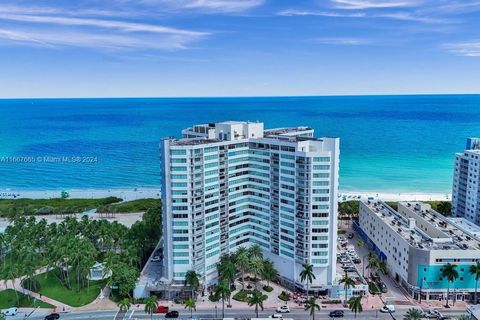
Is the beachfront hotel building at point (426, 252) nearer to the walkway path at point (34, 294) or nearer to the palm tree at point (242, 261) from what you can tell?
the palm tree at point (242, 261)

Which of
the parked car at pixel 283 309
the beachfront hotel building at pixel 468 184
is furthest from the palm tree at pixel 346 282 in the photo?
the beachfront hotel building at pixel 468 184

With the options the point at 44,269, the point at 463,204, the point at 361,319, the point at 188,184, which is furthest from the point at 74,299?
the point at 463,204

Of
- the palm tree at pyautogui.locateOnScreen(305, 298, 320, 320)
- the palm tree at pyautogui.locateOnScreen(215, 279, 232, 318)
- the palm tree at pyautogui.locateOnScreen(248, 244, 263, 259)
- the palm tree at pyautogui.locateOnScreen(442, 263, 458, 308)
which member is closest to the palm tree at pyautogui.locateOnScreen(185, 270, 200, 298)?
the palm tree at pyautogui.locateOnScreen(215, 279, 232, 318)

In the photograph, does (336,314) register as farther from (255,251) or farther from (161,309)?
(161,309)

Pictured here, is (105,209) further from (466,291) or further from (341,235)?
(466,291)

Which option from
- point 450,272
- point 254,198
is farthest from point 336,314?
point 254,198
